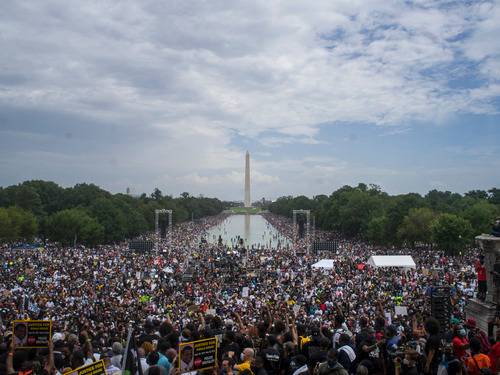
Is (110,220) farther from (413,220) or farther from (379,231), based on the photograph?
(413,220)

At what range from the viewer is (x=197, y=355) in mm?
7691

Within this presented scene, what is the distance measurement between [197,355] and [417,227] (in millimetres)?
60619

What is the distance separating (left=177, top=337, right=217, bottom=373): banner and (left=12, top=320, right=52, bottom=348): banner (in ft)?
8.33

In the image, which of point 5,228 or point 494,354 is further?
point 5,228

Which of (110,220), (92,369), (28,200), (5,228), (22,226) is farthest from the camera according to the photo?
(28,200)

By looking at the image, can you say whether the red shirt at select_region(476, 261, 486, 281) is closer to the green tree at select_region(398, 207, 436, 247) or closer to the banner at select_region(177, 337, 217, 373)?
the banner at select_region(177, 337, 217, 373)

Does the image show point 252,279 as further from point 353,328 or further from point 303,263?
point 353,328

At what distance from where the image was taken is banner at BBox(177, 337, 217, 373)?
7.63 metres

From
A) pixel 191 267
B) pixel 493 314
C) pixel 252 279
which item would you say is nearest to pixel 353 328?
pixel 493 314

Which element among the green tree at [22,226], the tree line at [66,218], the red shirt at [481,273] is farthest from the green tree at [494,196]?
the red shirt at [481,273]

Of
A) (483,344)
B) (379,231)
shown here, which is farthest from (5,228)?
(483,344)

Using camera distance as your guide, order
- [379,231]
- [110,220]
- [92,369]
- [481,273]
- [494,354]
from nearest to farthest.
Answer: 1. [92,369]
2. [494,354]
3. [481,273]
4. [379,231]
5. [110,220]

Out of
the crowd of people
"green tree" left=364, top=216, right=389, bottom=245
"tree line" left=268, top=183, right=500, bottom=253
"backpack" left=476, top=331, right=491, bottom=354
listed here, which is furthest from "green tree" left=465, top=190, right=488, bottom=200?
"backpack" left=476, top=331, right=491, bottom=354

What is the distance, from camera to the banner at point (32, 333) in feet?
28.6
